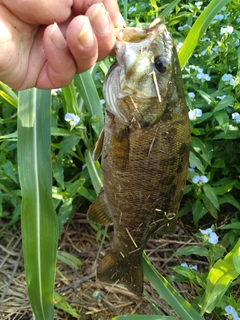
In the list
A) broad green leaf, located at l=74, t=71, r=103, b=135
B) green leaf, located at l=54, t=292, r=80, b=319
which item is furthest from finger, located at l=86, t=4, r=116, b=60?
green leaf, located at l=54, t=292, r=80, b=319

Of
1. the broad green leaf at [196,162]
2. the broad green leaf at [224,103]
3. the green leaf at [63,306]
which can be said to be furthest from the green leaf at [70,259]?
the broad green leaf at [224,103]

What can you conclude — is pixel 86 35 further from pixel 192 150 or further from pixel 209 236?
pixel 192 150

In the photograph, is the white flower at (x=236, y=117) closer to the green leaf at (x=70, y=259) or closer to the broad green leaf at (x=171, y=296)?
the broad green leaf at (x=171, y=296)

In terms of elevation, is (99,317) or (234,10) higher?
(234,10)

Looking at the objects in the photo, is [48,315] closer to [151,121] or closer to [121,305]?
[121,305]

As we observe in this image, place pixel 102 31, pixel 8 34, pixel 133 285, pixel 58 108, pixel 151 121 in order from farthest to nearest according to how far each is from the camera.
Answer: pixel 58 108, pixel 133 285, pixel 151 121, pixel 8 34, pixel 102 31

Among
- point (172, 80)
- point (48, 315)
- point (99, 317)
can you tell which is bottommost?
point (99, 317)

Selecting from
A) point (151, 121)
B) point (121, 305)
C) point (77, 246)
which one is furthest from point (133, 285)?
point (151, 121)

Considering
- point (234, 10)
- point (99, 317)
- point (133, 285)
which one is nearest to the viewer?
point (133, 285)
